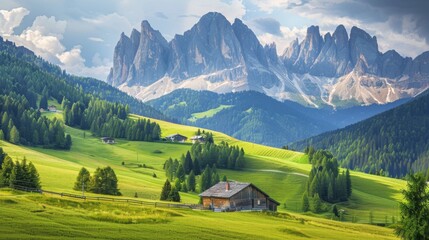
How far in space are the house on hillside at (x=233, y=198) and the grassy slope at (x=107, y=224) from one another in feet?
106

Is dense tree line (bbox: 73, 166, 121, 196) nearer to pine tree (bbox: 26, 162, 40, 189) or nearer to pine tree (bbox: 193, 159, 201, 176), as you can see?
pine tree (bbox: 26, 162, 40, 189)

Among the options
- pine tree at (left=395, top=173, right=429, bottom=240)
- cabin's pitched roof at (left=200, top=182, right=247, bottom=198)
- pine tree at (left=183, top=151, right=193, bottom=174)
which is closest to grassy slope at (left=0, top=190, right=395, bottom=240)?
pine tree at (left=395, top=173, right=429, bottom=240)

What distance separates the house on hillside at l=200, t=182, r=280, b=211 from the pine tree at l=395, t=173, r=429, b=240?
4141 cm

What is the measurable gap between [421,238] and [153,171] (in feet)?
385

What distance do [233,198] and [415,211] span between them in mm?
43584

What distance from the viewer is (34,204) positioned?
2314 inches

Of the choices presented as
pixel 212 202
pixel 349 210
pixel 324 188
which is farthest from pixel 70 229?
pixel 324 188

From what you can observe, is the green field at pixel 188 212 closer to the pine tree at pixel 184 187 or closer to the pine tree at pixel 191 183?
the pine tree at pixel 191 183

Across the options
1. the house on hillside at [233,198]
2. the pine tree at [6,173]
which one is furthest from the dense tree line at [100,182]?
the house on hillside at [233,198]

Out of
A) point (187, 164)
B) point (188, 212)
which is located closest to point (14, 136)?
point (187, 164)

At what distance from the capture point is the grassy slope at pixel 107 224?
4575 cm

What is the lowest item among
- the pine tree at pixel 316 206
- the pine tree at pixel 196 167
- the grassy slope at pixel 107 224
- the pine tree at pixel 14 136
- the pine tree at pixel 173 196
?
the pine tree at pixel 316 206

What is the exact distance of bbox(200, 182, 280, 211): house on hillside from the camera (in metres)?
102

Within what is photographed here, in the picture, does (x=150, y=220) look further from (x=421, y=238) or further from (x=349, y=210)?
(x=349, y=210)
